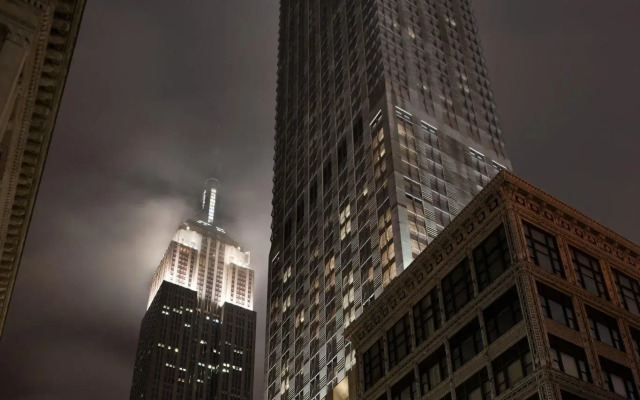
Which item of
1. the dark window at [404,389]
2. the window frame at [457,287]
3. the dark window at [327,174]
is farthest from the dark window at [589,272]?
the dark window at [327,174]

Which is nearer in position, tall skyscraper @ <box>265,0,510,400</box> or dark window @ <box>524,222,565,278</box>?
dark window @ <box>524,222,565,278</box>

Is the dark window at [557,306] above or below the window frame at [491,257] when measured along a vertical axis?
below

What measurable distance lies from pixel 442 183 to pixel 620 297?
51.4 metres

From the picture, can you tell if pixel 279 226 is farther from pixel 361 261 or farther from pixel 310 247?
pixel 361 261

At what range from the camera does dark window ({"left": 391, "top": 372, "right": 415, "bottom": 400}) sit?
177 ft

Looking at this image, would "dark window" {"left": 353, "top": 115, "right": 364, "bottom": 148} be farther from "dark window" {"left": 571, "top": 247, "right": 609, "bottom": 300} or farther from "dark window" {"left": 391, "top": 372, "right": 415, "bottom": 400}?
"dark window" {"left": 571, "top": 247, "right": 609, "bottom": 300}

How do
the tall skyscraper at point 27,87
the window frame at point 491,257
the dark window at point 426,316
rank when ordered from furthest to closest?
the dark window at point 426,316
the window frame at point 491,257
the tall skyscraper at point 27,87

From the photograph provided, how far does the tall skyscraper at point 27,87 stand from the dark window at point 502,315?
2844 cm

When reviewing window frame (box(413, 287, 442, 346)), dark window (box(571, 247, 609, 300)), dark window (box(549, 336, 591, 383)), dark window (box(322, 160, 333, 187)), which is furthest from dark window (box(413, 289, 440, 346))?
dark window (box(322, 160, 333, 187))

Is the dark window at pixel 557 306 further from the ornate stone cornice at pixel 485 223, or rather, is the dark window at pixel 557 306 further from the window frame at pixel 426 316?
the window frame at pixel 426 316

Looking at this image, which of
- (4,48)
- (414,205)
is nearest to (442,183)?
(414,205)

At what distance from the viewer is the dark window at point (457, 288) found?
5122 cm

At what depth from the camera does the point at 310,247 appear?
397 ft

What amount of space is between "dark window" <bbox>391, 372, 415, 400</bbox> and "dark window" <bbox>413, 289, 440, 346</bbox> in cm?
261
